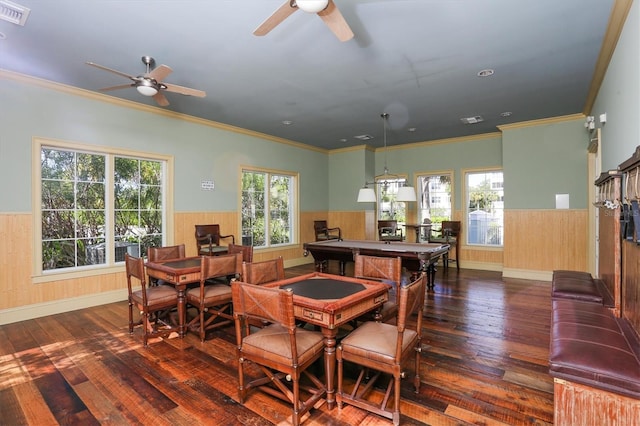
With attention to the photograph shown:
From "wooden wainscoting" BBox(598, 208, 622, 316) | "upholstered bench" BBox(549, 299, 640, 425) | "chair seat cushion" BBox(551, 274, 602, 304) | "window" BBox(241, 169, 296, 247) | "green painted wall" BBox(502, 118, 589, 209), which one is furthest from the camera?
"window" BBox(241, 169, 296, 247)

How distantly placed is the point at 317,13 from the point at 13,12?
2.58 m

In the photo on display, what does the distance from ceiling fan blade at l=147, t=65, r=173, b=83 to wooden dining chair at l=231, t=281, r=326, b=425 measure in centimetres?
225

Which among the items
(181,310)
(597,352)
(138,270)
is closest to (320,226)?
(181,310)

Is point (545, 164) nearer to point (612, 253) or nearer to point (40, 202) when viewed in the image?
point (612, 253)

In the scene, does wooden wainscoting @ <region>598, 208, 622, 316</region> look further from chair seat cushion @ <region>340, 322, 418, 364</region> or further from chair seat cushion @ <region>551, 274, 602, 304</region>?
chair seat cushion @ <region>340, 322, 418, 364</region>

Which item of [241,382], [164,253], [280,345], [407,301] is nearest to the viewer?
[407,301]

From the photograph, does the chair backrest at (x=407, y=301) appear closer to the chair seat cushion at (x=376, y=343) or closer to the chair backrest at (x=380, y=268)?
the chair seat cushion at (x=376, y=343)

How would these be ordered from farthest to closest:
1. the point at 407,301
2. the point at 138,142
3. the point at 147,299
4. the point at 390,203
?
the point at 390,203, the point at 138,142, the point at 147,299, the point at 407,301

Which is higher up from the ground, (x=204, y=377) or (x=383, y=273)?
(x=383, y=273)

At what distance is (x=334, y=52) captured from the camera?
3.35 metres

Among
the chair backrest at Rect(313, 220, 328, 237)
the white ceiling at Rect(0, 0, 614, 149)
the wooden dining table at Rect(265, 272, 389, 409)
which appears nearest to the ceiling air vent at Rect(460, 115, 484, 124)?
the white ceiling at Rect(0, 0, 614, 149)

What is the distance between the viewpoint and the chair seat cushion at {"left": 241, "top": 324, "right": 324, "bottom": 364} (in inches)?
76.5

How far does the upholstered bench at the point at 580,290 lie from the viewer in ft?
8.93

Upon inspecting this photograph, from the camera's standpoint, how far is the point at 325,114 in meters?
5.48
